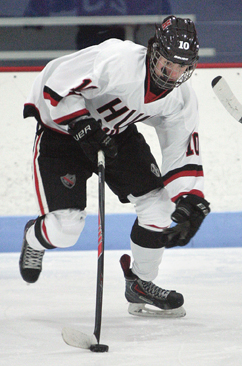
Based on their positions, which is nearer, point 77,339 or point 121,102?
point 77,339

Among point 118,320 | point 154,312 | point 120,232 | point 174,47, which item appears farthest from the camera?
point 120,232

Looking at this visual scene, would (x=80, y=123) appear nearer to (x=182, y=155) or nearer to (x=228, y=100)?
(x=182, y=155)

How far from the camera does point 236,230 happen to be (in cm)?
398

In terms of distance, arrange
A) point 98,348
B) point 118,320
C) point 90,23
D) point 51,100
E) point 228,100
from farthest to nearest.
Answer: point 90,23, point 228,100, point 118,320, point 51,100, point 98,348

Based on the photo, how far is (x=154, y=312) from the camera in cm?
201

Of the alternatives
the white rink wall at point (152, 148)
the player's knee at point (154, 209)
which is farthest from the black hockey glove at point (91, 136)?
the white rink wall at point (152, 148)

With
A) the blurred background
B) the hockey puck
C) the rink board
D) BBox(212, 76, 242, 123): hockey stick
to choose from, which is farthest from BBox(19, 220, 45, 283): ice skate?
the blurred background

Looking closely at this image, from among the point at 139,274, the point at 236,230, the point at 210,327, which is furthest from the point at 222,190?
the point at 210,327

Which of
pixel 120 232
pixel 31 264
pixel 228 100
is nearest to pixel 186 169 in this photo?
pixel 31 264

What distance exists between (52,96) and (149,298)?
81 cm

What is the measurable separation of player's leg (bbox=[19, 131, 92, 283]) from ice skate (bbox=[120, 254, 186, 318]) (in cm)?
32

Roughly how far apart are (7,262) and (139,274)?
1.50 metres

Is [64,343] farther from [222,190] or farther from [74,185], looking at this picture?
[222,190]

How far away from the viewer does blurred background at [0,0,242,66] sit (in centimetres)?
402
